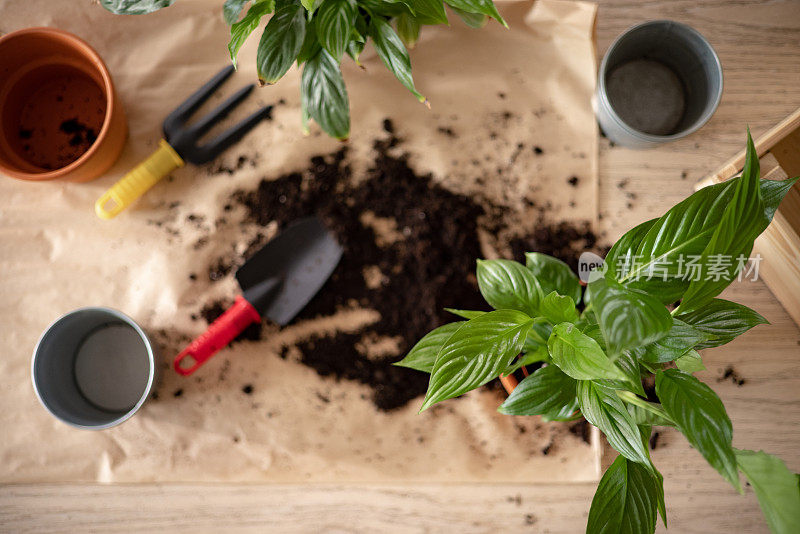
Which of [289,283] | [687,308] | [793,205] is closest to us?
[687,308]

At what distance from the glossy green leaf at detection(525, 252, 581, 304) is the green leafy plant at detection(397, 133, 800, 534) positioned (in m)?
0.09

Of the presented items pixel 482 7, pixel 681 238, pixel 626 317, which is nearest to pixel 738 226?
pixel 681 238

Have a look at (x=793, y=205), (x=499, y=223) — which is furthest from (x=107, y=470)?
(x=793, y=205)

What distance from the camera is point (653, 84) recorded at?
46.0 inches

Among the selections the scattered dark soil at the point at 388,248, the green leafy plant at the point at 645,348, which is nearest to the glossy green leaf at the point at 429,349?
the green leafy plant at the point at 645,348

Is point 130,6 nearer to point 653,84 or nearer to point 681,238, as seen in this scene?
point 681,238

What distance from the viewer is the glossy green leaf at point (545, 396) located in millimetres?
808

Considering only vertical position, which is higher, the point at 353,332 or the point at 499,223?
the point at 499,223

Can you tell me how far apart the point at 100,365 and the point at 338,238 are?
0.54 meters

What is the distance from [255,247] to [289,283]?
4.5 inches

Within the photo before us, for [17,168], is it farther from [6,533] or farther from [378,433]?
[378,433]

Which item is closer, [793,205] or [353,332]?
[793,205]

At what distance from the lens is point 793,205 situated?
100 cm

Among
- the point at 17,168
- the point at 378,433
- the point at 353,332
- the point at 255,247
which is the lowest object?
the point at 378,433
